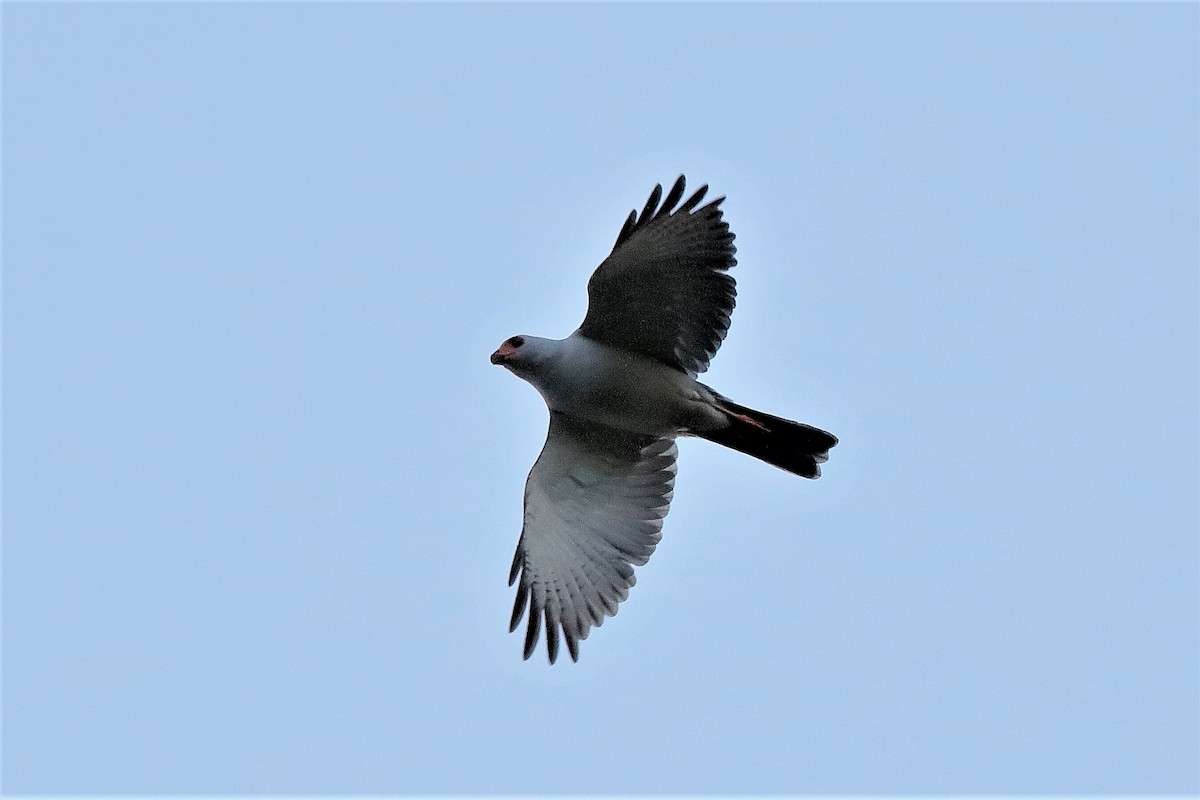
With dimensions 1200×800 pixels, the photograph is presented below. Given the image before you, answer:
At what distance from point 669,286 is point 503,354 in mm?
1168

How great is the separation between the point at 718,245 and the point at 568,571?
8.06 ft

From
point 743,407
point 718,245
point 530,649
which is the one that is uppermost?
point 718,245

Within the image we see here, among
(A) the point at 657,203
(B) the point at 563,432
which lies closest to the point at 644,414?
(B) the point at 563,432

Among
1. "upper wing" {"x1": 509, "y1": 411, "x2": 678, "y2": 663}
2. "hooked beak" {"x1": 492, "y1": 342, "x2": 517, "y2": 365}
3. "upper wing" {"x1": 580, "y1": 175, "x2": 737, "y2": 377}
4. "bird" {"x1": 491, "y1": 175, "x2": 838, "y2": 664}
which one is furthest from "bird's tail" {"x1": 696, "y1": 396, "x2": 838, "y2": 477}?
"hooked beak" {"x1": 492, "y1": 342, "x2": 517, "y2": 365}

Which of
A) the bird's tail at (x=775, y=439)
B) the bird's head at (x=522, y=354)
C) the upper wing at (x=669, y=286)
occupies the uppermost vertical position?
the upper wing at (x=669, y=286)

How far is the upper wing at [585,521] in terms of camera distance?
10.8 metres

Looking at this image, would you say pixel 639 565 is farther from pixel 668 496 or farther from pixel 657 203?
pixel 657 203

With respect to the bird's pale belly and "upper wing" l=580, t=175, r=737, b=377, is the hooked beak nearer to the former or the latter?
the bird's pale belly

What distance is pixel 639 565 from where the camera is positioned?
35.8ft

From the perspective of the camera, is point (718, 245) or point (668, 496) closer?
point (718, 245)

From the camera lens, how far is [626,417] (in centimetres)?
1064

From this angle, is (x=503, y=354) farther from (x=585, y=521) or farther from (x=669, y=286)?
(x=585, y=521)

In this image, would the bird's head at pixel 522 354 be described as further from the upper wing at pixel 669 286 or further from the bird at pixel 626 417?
the upper wing at pixel 669 286

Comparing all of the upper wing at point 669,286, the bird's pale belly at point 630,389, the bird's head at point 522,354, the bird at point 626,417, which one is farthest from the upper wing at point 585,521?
the upper wing at point 669,286
